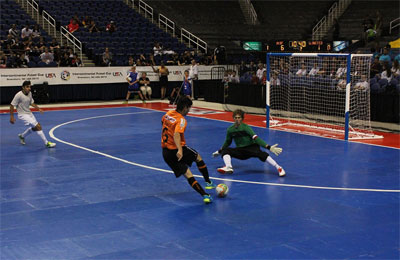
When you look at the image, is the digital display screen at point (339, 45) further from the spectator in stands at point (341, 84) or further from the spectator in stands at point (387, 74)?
the spectator in stands at point (341, 84)

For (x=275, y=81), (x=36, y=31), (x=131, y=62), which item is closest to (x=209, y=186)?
(x=275, y=81)

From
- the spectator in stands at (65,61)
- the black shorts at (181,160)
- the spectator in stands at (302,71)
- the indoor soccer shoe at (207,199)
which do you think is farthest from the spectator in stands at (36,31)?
the indoor soccer shoe at (207,199)

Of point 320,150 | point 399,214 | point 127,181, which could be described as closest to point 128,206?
point 127,181

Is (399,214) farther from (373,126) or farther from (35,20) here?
(35,20)

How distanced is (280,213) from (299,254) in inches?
81.7

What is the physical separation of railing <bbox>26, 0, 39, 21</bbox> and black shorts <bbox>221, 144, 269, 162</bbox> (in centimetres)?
2602

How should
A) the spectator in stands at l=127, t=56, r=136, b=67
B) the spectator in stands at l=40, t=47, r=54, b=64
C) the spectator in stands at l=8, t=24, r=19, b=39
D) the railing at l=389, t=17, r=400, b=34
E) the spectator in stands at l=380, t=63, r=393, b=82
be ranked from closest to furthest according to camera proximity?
the spectator in stands at l=380, t=63, r=393, b=82, the spectator in stands at l=40, t=47, r=54, b=64, the spectator in stands at l=8, t=24, r=19, b=39, the spectator in stands at l=127, t=56, r=136, b=67, the railing at l=389, t=17, r=400, b=34

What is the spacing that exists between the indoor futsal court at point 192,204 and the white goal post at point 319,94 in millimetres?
2925

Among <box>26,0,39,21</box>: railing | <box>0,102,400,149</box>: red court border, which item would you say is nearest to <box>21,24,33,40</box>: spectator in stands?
<box>26,0,39,21</box>: railing

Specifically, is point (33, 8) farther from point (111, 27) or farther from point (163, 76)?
point (163, 76)

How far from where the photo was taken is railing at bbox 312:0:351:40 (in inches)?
1631

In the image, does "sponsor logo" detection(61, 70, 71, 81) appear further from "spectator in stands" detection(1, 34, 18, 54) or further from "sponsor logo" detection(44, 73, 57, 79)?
"spectator in stands" detection(1, 34, 18, 54)

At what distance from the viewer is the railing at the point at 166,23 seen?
38781mm

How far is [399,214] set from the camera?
9.88 meters
